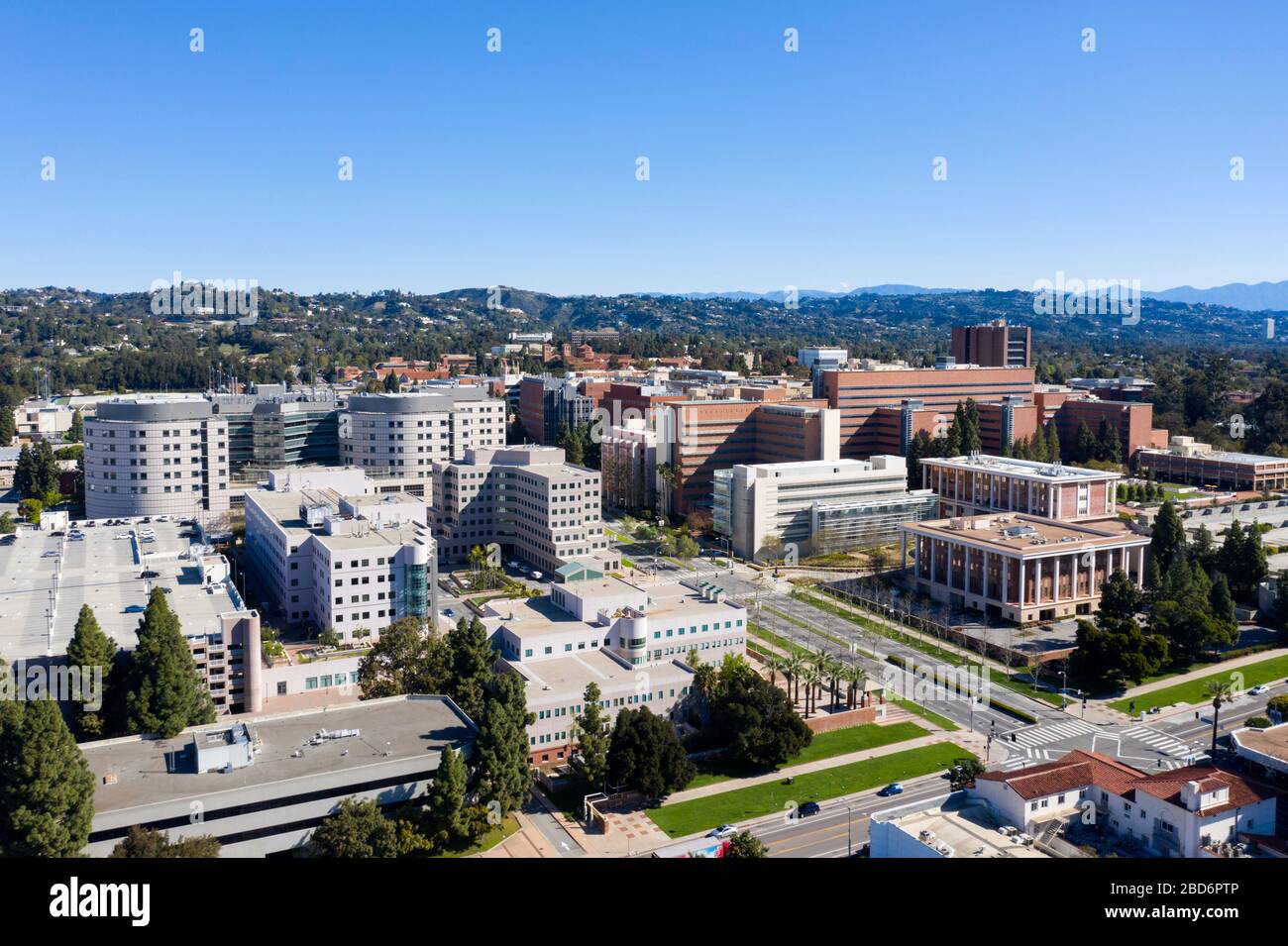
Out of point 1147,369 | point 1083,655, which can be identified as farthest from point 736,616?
point 1147,369

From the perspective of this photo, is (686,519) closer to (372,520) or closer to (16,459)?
(372,520)

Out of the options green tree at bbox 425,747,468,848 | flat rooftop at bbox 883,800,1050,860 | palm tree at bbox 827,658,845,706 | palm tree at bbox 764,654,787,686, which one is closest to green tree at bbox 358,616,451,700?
green tree at bbox 425,747,468,848

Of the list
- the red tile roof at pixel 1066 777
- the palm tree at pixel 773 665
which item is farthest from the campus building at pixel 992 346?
the red tile roof at pixel 1066 777

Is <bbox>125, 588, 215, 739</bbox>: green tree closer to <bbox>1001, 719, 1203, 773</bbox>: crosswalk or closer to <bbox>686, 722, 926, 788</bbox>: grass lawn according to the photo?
<bbox>686, 722, 926, 788</bbox>: grass lawn

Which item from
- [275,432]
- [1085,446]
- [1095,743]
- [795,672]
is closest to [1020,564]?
[1095,743]

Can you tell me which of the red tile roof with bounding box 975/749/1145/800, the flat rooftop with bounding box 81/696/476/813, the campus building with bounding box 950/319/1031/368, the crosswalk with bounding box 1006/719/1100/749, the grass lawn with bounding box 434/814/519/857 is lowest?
the grass lawn with bounding box 434/814/519/857

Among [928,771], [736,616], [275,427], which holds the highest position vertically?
[275,427]

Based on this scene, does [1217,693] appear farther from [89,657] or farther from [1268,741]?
[89,657]
